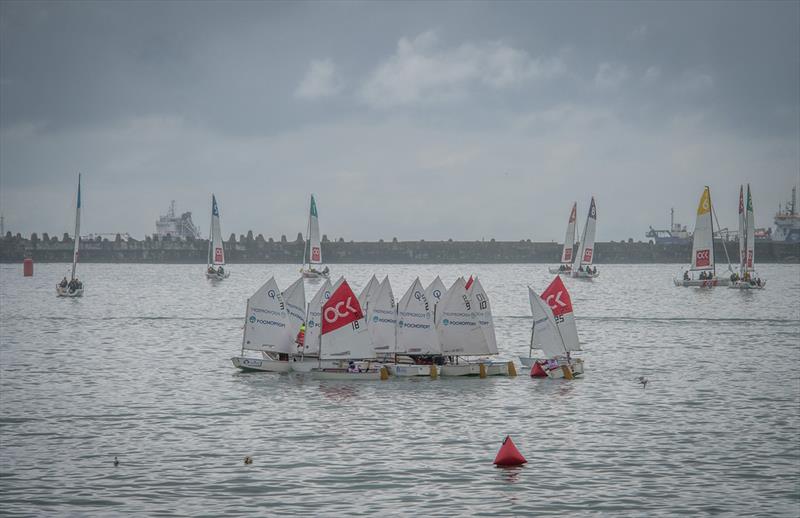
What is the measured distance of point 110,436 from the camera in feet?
106

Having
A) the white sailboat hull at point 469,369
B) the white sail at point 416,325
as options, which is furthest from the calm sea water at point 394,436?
the white sail at point 416,325

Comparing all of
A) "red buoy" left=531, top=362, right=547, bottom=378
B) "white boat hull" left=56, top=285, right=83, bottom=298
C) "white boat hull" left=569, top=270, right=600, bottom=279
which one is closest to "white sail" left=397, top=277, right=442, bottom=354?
"red buoy" left=531, top=362, right=547, bottom=378

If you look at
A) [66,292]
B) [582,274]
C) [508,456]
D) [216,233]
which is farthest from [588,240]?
[508,456]

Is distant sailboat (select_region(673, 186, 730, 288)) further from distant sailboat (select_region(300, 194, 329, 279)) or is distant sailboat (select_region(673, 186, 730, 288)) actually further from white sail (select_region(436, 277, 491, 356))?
white sail (select_region(436, 277, 491, 356))

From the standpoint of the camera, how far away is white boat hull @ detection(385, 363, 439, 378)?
4372 centimetres

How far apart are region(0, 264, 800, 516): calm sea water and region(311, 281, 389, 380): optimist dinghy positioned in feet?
2.99

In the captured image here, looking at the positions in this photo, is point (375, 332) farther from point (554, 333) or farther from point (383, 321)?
point (554, 333)

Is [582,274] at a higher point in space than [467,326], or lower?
higher

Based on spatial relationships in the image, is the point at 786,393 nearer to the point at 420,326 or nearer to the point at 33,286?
the point at 420,326

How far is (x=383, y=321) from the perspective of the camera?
44562mm

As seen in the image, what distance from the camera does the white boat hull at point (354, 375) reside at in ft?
142

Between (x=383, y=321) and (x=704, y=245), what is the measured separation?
8269cm

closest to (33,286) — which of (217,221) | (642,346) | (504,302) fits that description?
(217,221)

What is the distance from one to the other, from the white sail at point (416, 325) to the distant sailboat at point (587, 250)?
106140mm
